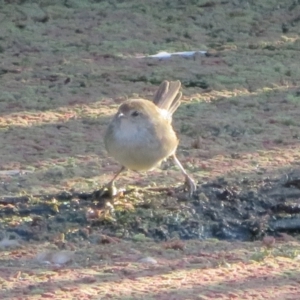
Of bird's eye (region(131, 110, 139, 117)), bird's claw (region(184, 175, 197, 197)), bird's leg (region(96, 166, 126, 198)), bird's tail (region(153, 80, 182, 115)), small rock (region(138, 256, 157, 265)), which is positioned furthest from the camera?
bird's tail (region(153, 80, 182, 115))

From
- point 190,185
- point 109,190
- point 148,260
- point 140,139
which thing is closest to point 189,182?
point 190,185

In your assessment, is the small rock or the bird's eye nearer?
the small rock

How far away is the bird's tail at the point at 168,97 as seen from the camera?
849 cm

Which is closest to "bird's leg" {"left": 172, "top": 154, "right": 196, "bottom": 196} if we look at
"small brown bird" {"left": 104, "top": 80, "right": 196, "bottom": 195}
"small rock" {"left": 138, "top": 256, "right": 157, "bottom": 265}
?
"small brown bird" {"left": 104, "top": 80, "right": 196, "bottom": 195}

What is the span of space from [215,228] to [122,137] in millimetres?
909

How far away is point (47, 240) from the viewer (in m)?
6.61

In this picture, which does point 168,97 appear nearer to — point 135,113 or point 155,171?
point 155,171

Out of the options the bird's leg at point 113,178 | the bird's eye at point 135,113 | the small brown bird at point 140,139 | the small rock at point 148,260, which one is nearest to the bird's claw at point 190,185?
the small brown bird at point 140,139

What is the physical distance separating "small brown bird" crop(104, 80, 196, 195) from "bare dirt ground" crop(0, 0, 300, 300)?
248 mm

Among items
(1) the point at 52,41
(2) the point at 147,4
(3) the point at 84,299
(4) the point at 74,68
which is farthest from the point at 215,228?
(2) the point at 147,4

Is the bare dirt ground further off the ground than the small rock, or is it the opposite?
the bare dirt ground

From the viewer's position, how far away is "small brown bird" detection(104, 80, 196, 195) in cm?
726

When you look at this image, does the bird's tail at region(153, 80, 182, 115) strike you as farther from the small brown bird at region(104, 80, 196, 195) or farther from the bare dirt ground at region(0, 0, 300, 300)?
the small brown bird at region(104, 80, 196, 195)

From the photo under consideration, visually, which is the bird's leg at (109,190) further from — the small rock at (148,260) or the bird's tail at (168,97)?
the bird's tail at (168,97)
